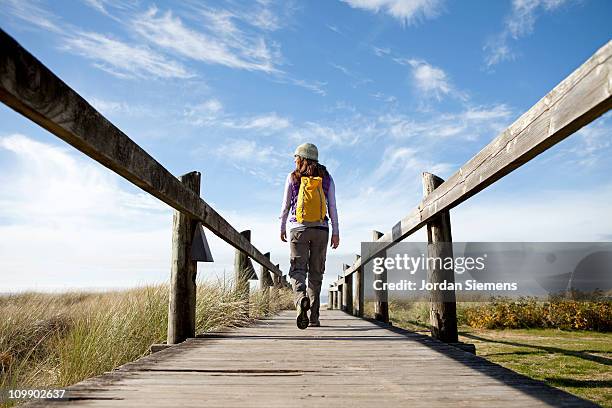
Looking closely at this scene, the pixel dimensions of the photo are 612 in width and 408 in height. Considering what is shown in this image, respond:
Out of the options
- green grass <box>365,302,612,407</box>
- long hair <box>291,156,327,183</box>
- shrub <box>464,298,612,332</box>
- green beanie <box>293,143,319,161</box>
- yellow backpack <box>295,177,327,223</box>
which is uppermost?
green beanie <box>293,143,319,161</box>

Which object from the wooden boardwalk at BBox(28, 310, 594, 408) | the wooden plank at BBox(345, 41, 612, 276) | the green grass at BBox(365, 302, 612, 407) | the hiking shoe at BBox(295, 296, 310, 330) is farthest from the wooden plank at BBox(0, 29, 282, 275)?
the green grass at BBox(365, 302, 612, 407)

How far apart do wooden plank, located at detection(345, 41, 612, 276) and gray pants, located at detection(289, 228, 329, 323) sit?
1822mm

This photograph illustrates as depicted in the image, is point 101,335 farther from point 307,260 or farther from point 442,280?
point 442,280

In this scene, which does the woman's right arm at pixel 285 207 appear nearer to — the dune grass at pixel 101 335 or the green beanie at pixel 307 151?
the green beanie at pixel 307 151

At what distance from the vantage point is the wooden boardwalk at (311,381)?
1.96 meters

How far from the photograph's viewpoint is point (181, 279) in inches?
155

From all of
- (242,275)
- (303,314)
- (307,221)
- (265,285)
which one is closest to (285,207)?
(307,221)

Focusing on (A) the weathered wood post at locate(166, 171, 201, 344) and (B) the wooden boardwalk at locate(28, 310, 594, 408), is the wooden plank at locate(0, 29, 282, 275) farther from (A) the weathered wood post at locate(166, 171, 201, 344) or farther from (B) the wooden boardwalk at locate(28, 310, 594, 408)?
(B) the wooden boardwalk at locate(28, 310, 594, 408)

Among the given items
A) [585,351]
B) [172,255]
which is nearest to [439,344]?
[172,255]

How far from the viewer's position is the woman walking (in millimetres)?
5098

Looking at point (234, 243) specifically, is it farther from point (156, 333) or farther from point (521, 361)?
point (521, 361)

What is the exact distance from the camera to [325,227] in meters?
5.27

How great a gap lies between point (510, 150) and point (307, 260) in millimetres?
3206

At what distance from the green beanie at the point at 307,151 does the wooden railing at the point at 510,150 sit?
1207mm
